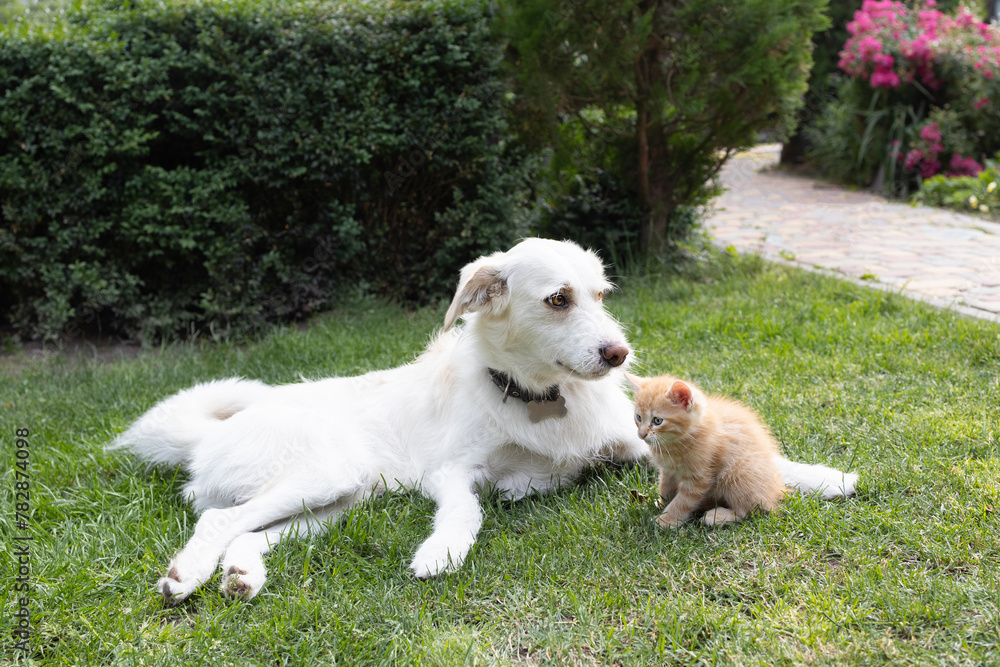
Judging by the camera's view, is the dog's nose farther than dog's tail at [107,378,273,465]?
No

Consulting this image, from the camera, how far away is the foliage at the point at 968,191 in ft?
30.4

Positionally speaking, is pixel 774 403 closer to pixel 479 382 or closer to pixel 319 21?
pixel 479 382

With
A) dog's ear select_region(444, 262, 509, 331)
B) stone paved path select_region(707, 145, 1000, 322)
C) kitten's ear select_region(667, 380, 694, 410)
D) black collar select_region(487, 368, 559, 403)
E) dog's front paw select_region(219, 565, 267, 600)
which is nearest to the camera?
dog's front paw select_region(219, 565, 267, 600)

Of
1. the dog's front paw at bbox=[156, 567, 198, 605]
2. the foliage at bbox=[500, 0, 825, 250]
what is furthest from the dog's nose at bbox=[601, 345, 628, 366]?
the foliage at bbox=[500, 0, 825, 250]

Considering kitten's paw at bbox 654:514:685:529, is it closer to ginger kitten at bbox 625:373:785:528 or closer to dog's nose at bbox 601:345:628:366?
ginger kitten at bbox 625:373:785:528

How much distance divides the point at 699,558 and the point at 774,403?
5.00ft

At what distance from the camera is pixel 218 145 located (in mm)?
6055

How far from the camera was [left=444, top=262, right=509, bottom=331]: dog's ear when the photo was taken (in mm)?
2996

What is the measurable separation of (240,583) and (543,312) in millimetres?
1460

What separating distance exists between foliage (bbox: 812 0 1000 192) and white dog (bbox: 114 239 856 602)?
9.80 metres

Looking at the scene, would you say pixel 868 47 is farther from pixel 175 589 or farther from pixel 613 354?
pixel 175 589

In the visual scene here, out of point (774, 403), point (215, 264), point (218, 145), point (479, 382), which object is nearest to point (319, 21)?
point (218, 145)

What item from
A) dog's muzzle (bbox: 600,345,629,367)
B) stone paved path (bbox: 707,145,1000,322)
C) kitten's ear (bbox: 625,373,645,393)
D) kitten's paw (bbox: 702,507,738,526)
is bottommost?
stone paved path (bbox: 707,145,1000,322)

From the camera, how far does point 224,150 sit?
6.10 meters
